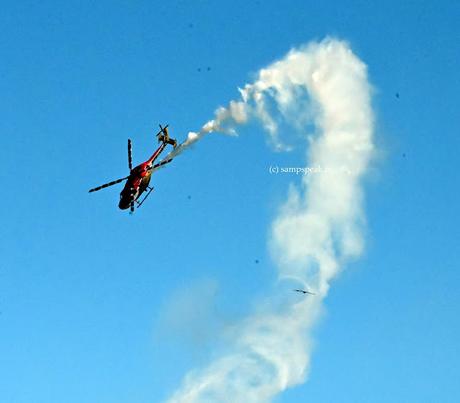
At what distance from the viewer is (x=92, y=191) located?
153 metres

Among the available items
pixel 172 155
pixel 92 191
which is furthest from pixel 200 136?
→ pixel 92 191

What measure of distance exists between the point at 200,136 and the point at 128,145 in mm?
16106

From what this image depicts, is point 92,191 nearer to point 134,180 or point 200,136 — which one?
point 134,180

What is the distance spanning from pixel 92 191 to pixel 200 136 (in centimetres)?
2046

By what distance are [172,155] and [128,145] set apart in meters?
7.80

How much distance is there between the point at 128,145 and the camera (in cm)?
15462

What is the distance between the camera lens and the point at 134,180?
150m

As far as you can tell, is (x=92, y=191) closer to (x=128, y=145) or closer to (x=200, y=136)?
(x=128, y=145)

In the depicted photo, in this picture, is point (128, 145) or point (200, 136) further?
point (128, 145)

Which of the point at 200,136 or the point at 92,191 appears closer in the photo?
the point at 200,136

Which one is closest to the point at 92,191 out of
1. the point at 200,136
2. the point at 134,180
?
the point at 134,180

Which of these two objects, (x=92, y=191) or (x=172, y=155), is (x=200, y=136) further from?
(x=92, y=191)

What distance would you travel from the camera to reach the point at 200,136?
14275 centimetres
